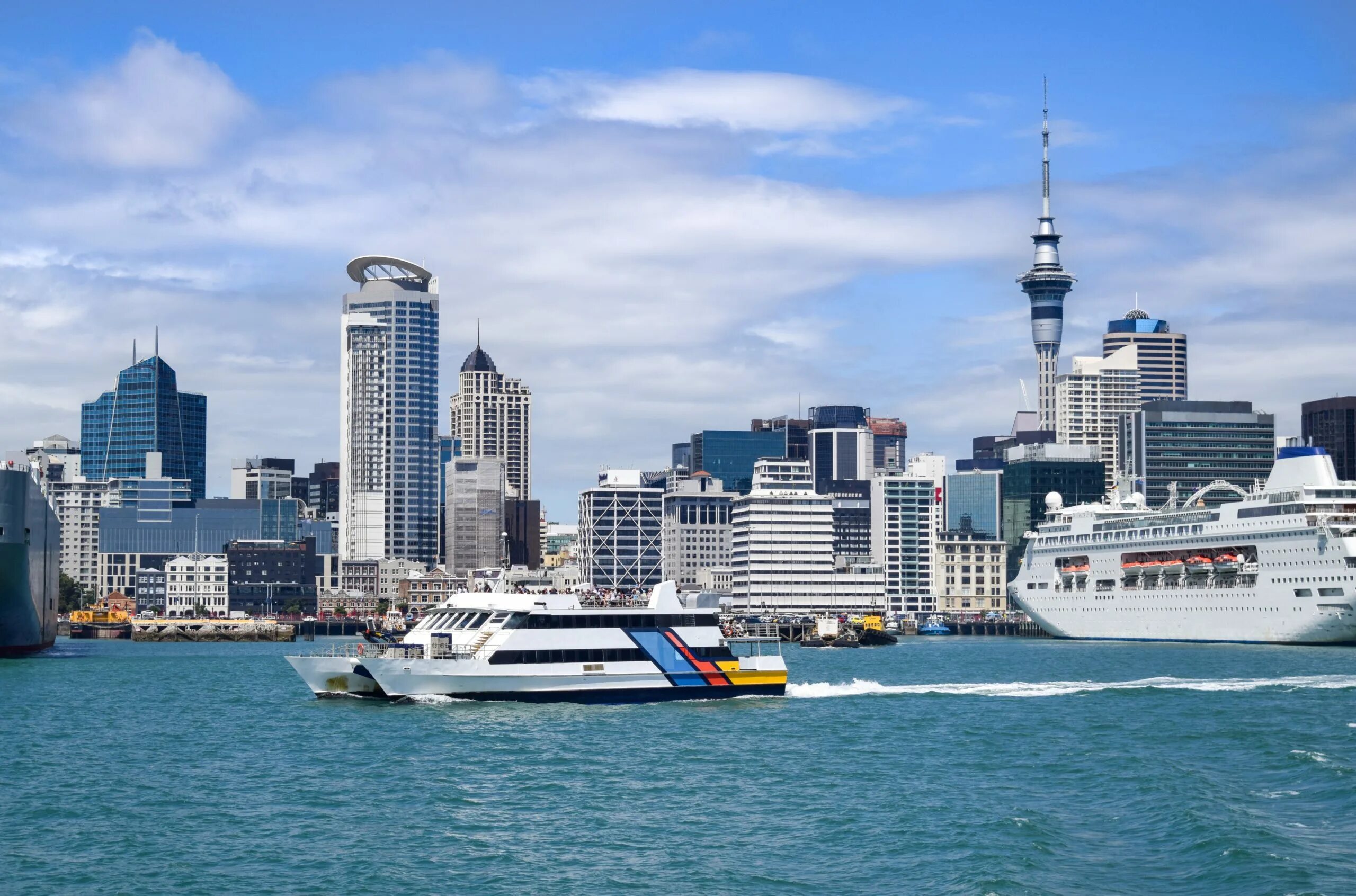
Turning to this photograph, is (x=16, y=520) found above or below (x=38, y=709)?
above

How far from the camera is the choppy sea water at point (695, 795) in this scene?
1267 inches

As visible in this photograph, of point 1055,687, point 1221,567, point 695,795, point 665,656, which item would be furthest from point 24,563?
point 1221,567

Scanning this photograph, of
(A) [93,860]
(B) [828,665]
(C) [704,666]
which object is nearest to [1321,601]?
(B) [828,665]

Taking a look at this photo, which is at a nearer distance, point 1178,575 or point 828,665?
point 828,665

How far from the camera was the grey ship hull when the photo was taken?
3738 inches

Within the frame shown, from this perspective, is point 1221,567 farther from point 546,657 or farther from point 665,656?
point 546,657

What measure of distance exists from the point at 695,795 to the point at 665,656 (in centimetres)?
1989

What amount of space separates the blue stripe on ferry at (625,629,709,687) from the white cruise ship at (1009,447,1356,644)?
7250cm

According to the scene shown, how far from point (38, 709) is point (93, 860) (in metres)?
35.2

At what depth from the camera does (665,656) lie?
61.6 meters

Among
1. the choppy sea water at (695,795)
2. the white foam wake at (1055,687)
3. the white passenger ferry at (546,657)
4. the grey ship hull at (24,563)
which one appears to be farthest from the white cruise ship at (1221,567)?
the grey ship hull at (24,563)

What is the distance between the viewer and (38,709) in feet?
216

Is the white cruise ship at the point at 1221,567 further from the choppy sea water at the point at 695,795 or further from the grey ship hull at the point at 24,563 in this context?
the grey ship hull at the point at 24,563

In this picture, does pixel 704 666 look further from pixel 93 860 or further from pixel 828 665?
pixel 828 665
